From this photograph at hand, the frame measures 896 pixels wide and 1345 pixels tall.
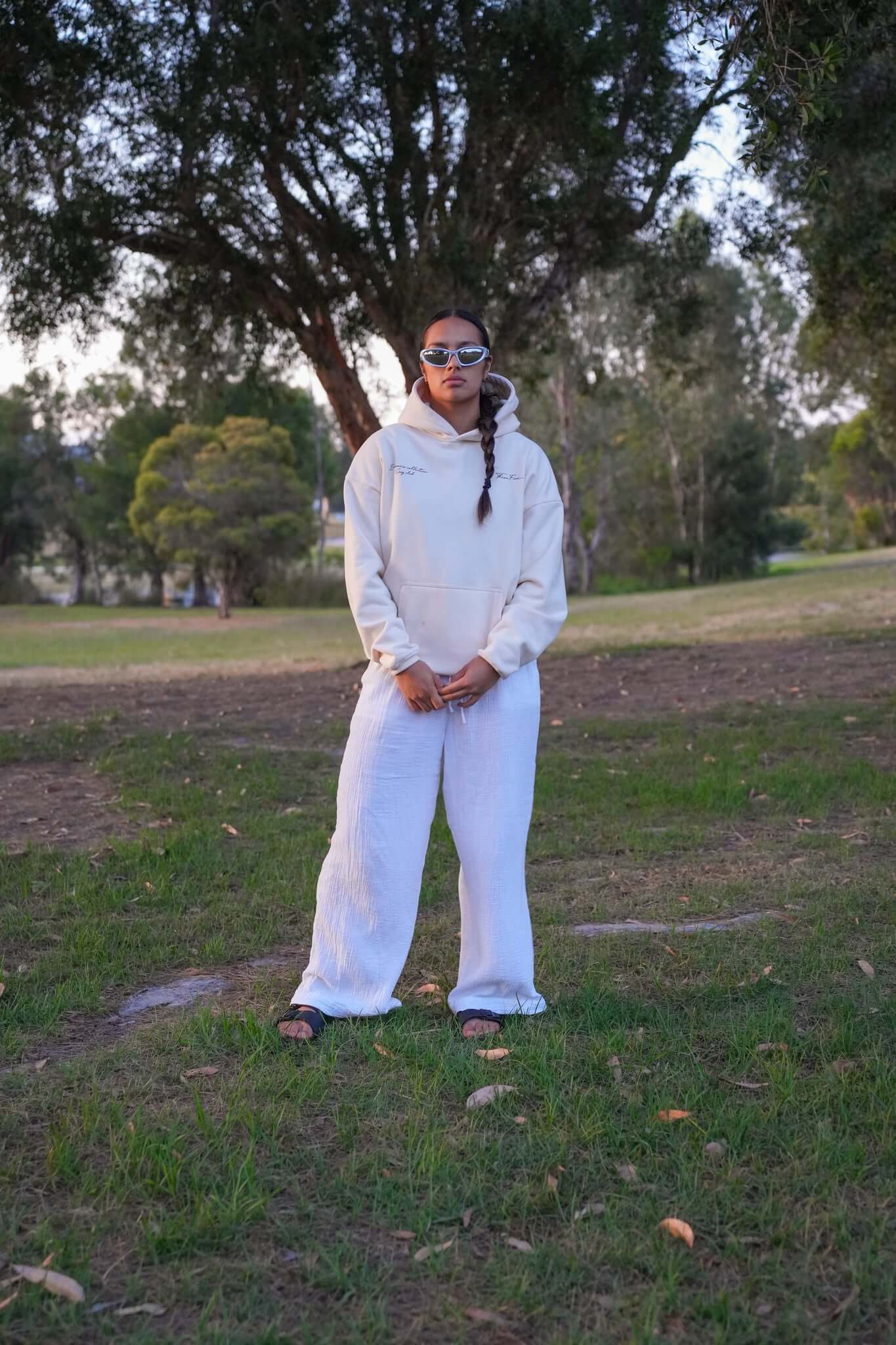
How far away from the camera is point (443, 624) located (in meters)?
4.06

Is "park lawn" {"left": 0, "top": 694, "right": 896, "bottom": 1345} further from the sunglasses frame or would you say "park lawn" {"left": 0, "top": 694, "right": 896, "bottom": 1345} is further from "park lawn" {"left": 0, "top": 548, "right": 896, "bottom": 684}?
"park lawn" {"left": 0, "top": 548, "right": 896, "bottom": 684}

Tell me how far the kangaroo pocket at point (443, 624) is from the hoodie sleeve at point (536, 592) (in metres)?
0.07

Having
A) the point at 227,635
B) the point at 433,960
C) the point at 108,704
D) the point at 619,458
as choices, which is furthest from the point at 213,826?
the point at 619,458

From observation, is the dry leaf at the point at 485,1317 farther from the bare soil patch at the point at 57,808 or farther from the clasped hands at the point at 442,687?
the bare soil patch at the point at 57,808

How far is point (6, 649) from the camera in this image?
26.6 m

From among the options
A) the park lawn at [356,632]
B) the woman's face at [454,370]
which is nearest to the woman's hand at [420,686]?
the woman's face at [454,370]

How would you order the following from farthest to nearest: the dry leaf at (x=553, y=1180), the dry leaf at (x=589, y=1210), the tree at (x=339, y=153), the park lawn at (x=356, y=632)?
the park lawn at (x=356, y=632)
the tree at (x=339, y=153)
the dry leaf at (x=553, y=1180)
the dry leaf at (x=589, y=1210)

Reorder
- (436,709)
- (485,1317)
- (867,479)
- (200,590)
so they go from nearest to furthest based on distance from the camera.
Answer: (485,1317), (436,709), (200,590), (867,479)

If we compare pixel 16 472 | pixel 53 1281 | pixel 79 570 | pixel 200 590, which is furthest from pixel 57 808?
pixel 79 570

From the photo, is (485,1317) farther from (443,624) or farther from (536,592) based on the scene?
(536,592)

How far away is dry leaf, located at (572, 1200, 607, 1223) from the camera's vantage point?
2.92m

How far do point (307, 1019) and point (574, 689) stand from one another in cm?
972

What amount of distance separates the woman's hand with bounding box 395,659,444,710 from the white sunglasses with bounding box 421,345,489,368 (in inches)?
38.1

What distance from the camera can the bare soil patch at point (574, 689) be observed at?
11.7 metres
